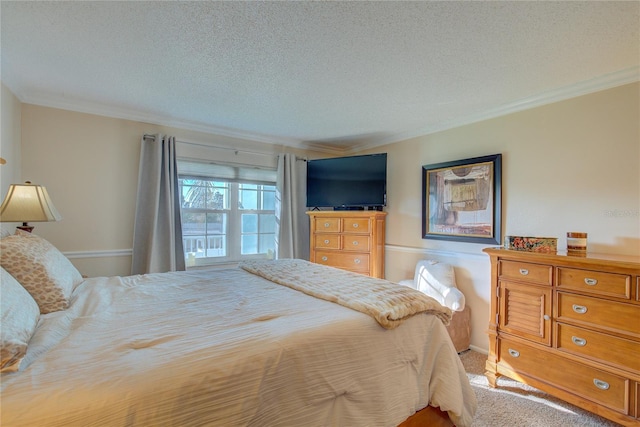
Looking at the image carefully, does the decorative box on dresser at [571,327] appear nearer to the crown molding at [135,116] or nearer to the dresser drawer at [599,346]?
the dresser drawer at [599,346]

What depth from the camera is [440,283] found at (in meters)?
3.08

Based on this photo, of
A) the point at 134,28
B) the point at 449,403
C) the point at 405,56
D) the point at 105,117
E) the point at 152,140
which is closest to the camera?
the point at 449,403

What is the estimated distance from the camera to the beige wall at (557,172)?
7.18ft

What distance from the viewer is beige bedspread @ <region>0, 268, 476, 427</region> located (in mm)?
833

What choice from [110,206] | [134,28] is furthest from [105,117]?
[134,28]

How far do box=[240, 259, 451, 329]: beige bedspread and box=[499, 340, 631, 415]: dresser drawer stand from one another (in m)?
0.94

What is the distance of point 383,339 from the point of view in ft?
4.60

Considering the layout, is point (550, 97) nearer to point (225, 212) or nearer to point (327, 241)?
point (327, 241)

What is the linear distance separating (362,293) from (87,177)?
9.76ft

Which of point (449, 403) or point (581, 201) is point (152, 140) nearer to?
point (449, 403)

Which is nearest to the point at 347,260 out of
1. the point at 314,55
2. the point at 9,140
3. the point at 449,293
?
the point at 449,293

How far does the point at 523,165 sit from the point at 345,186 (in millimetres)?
2001

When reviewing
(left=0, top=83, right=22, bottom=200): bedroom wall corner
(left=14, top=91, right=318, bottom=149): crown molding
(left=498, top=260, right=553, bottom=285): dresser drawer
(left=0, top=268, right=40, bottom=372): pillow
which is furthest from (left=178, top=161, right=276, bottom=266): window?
(left=498, top=260, right=553, bottom=285): dresser drawer

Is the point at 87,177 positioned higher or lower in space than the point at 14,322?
higher
